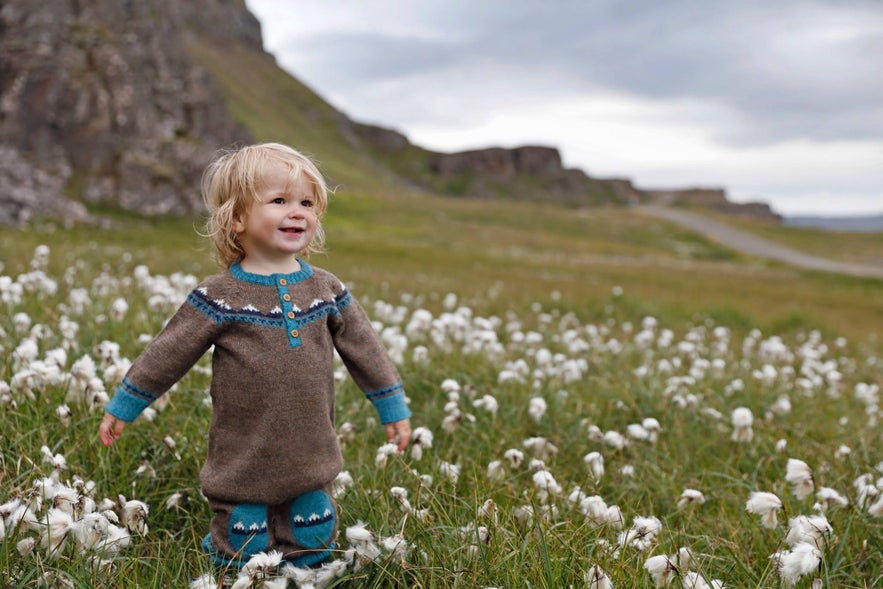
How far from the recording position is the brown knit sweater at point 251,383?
11.8ft

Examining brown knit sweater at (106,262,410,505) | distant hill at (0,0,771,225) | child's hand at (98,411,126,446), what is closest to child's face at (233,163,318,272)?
brown knit sweater at (106,262,410,505)

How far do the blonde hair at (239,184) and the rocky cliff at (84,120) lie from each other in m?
23.7

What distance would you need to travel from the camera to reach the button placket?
3.66m

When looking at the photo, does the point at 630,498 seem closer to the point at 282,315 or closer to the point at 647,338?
the point at 282,315

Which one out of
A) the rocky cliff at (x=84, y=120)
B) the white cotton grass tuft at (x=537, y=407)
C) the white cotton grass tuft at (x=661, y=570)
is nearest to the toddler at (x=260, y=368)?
the white cotton grass tuft at (x=661, y=570)

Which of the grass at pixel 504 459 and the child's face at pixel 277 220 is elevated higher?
the child's face at pixel 277 220

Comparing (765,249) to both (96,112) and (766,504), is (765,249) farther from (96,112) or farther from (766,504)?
(766,504)

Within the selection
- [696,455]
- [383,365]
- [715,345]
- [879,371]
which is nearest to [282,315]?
[383,365]

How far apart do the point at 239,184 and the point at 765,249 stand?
7165 centimetres

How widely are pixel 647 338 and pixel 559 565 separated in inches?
299

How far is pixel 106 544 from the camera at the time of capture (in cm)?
329

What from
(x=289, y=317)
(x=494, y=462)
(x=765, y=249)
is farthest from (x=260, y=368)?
(x=765, y=249)

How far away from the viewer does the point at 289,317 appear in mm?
3674

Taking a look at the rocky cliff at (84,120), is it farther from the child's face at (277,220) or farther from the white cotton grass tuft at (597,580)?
the white cotton grass tuft at (597,580)
